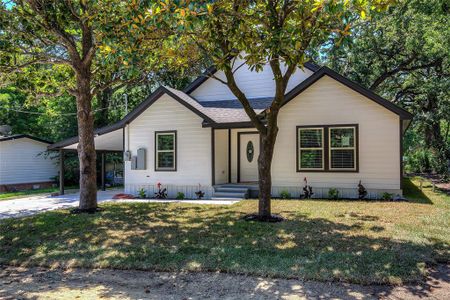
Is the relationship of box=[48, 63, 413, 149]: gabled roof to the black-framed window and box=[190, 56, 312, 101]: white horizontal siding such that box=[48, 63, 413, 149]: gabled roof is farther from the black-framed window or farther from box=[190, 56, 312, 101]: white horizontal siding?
the black-framed window

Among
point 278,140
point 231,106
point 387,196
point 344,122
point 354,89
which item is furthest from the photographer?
point 231,106

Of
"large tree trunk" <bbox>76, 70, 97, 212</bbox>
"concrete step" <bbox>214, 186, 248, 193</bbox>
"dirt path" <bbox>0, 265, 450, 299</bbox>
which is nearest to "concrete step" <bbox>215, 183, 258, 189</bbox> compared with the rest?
"concrete step" <bbox>214, 186, 248, 193</bbox>

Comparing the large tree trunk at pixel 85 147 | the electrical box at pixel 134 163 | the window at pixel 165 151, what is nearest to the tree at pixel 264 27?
the large tree trunk at pixel 85 147

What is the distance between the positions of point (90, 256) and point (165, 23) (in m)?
4.45

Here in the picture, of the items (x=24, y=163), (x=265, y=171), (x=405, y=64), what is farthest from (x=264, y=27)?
(x=24, y=163)

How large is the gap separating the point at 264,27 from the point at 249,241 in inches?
187

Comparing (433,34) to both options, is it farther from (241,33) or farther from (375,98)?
(241,33)

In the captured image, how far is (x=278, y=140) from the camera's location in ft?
45.1

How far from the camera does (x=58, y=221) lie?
9.63 meters

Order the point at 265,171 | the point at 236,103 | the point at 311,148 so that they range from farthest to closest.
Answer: the point at 236,103 < the point at 311,148 < the point at 265,171

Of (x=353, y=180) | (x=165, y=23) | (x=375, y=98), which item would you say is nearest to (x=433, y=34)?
(x=375, y=98)

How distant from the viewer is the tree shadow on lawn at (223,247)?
18.1 feet

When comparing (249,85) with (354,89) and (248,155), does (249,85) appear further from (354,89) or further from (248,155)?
(354,89)

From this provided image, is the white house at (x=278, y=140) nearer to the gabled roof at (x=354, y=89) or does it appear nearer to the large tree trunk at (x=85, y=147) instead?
the gabled roof at (x=354, y=89)
